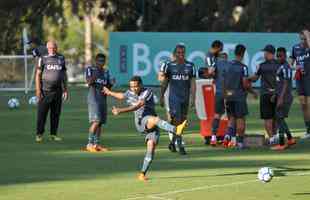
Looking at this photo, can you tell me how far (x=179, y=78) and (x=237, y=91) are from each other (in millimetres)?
1155

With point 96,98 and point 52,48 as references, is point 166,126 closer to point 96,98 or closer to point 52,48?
point 96,98

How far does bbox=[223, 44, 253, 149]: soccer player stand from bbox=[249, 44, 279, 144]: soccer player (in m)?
0.25

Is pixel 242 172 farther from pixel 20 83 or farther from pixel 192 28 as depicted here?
pixel 192 28

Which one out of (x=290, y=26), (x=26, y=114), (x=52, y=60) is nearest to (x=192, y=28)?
(x=290, y=26)

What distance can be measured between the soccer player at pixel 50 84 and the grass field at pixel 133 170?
56 centimetres

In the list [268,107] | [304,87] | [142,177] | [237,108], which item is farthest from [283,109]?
[142,177]

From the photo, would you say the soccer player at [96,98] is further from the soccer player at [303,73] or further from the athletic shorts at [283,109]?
the soccer player at [303,73]

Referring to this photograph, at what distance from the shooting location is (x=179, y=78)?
17.8 metres

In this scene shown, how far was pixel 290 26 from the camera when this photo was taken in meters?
42.0

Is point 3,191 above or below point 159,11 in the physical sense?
below

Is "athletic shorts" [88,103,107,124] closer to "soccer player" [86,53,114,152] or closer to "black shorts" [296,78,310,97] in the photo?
"soccer player" [86,53,114,152]

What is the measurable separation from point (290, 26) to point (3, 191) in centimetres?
3019

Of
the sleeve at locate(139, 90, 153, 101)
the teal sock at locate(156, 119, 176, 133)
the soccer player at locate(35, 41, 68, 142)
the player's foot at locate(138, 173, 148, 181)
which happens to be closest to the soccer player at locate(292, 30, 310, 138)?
the soccer player at locate(35, 41, 68, 142)

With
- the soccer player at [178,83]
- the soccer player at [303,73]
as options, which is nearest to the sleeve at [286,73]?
the soccer player at [303,73]
